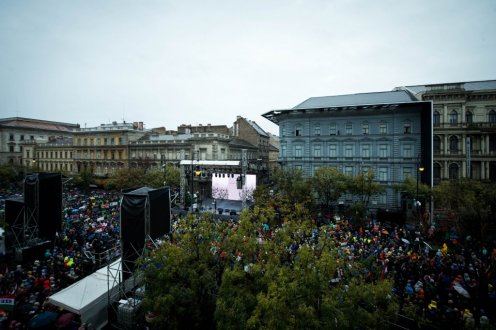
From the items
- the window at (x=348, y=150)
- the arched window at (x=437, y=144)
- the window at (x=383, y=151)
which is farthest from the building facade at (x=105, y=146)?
the arched window at (x=437, y=144)

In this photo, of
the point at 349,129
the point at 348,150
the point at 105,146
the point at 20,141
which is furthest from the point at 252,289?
the point at 20,141

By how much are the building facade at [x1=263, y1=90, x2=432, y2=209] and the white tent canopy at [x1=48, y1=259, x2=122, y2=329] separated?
28.9 meters

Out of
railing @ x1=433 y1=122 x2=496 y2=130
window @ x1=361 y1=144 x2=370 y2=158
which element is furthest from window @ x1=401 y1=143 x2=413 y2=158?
railing @ x1=433 y1=122 x2=496 y2=130

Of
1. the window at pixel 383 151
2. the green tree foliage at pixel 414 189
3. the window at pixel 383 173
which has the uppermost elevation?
the window at pixel 383 151

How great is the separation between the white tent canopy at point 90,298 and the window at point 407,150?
33.3 m

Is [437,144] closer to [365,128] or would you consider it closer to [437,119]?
[437,119]

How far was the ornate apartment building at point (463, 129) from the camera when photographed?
1329 inches

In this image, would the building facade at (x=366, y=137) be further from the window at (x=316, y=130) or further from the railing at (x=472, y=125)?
the railing at (x=472, y=125)

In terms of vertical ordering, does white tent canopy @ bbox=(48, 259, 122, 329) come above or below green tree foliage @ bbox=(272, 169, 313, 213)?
below

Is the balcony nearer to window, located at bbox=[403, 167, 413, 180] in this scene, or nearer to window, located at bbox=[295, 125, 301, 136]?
window, located at bbox=[403, 167, 413, 180]

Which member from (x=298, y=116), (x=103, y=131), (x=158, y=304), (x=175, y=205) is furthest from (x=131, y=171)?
(x=158, y=304)

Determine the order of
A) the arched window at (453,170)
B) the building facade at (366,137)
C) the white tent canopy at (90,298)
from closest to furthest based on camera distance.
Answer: the white tent canopy at (90,298)
the building facade at (366,137)
the arched window at (453,170)

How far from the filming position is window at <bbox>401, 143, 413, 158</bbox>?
3263cm

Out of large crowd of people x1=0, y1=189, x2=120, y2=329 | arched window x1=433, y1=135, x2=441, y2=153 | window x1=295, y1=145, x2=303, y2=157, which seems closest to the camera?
large crowd of people x1=0, y1=189, x2=120, y2=329
